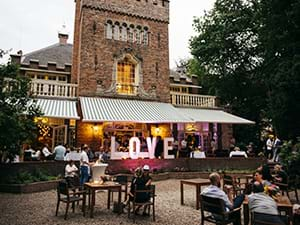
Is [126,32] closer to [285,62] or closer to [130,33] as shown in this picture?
[130,33]

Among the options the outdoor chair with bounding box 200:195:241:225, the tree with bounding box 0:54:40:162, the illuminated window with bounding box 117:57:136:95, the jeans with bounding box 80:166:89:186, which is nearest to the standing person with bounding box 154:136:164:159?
the illuminated window with bounding box 117:57:136:95

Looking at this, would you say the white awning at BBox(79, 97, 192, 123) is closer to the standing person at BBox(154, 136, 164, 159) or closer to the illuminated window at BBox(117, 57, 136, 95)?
the illuminated window at BBox(117, 57, 136, 95)

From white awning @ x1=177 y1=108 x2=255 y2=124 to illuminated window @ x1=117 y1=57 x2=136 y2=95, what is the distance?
3570 mm

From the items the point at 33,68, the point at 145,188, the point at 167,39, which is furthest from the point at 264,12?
the point at 33,68

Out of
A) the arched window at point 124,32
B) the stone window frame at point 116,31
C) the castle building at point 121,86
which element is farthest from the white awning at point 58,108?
the arched window at point 124,32

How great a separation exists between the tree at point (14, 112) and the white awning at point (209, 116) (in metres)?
9.74

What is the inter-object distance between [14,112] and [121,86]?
9.05 metres

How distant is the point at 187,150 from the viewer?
16.2m

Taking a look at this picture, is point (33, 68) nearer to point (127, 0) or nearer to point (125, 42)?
point (125, 42)

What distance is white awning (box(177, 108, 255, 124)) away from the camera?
1729cm

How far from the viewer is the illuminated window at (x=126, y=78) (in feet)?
57.8

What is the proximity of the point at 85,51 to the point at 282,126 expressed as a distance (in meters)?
11.9

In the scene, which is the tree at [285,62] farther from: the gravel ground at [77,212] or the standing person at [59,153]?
the standing person at [59,153]

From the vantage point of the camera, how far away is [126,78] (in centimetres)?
1802
